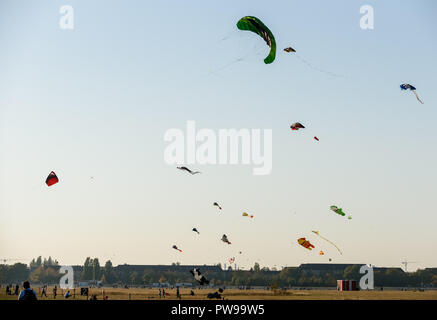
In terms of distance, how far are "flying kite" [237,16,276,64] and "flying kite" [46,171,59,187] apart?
1493cm

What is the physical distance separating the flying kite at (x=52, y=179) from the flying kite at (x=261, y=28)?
14.9 m

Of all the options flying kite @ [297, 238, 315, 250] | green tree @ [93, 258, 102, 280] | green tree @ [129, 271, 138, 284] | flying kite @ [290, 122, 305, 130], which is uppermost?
flying kite @ [290, 122, 305, 130]

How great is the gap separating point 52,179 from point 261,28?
1588 cm

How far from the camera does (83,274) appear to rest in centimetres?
19550

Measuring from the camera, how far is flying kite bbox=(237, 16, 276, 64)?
3562 cm

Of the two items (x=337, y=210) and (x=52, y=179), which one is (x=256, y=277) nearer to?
(x=337, y=210)

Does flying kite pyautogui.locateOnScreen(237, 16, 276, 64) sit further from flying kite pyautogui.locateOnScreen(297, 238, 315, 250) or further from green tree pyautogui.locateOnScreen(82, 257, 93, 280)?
green tree pyautogui.locateOnScreen(82, 257, 93, 280)

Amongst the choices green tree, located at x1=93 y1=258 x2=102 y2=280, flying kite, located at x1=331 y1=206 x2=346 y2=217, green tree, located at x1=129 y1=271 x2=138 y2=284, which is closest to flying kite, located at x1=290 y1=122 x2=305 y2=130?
flying kite, located at x1=331 y1=206 x2=346 y2=217

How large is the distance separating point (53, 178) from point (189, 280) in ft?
452

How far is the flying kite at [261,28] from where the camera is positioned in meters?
35.6
